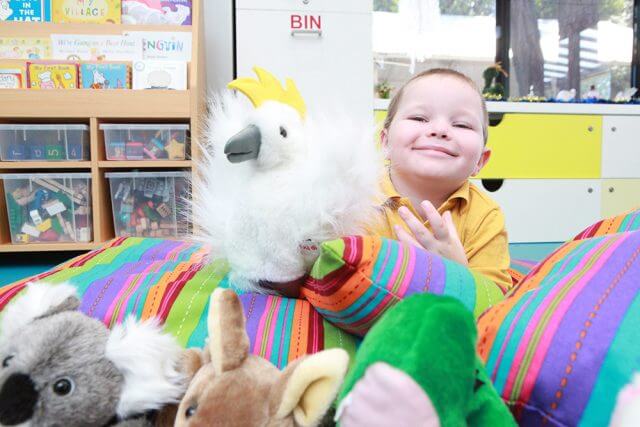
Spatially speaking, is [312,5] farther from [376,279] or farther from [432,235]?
[376,279]

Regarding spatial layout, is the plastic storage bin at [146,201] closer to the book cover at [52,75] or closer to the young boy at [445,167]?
the book cover at [52,75]

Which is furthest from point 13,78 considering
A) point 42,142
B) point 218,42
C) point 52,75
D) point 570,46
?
point 570,46

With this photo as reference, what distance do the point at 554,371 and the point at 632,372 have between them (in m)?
0.04

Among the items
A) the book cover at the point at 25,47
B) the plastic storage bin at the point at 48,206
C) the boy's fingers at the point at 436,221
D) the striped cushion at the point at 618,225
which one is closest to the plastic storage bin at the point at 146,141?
the plastic storage bin at the point at 48,206

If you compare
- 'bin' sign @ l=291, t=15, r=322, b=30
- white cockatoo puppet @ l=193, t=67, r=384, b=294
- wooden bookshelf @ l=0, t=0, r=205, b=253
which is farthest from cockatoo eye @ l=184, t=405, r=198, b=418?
'bin' sign @ l=291, t=15, r=322, b=30

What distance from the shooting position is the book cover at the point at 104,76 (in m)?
1.60

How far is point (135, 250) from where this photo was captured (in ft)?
3.03

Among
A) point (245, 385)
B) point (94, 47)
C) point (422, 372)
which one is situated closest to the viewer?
point (422, 372)

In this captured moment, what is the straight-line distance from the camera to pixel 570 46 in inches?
100

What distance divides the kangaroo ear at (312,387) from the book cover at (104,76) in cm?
155

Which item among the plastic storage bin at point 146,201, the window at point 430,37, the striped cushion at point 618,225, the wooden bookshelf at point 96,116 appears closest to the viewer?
the striped cushion at point 618,225

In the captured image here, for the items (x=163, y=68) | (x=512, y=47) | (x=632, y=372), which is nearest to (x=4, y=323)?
(x=632, y=372)

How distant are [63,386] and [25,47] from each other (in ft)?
5.77

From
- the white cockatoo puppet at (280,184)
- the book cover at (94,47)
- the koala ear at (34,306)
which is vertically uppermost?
the book cover at (94,47)
